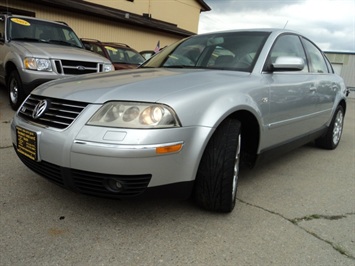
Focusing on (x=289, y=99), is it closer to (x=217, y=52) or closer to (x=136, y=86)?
(x=217, y=52)

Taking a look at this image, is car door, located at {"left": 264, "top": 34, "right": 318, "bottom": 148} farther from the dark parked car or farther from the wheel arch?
the dark parked car

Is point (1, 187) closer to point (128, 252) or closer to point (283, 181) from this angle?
point (128, 252)

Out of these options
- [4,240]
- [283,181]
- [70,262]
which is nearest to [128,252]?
[70,262]

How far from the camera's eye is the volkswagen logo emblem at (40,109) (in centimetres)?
236

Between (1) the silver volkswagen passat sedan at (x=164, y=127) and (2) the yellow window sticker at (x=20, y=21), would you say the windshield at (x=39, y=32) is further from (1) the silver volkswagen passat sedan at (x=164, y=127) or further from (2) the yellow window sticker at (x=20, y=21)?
(1) the silver volkswagen passat sedan at (x=164, y=127)

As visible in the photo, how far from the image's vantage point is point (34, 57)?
17.2 feet

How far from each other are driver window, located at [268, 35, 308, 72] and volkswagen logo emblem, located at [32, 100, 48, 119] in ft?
6.39

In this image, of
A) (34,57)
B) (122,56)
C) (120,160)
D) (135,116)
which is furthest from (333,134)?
(122,56)

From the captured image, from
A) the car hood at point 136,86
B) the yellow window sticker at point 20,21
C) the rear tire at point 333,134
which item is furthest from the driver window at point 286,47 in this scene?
the yellow window sticker at point 20,21

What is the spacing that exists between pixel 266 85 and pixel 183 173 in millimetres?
1195

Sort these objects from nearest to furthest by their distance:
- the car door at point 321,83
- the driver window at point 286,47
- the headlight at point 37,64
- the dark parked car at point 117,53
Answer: the driver window at point 286,47, the car door at point 321,83, the headlight at point 37,64, the dark parked car at point 117,53

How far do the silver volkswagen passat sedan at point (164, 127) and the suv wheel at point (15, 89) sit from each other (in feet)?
9.99

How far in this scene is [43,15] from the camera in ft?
37.8

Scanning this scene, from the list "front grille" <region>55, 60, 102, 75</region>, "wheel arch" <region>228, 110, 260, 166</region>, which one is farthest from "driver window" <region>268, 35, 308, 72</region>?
"front grille" <region>55, 60, 102, 75</region>
